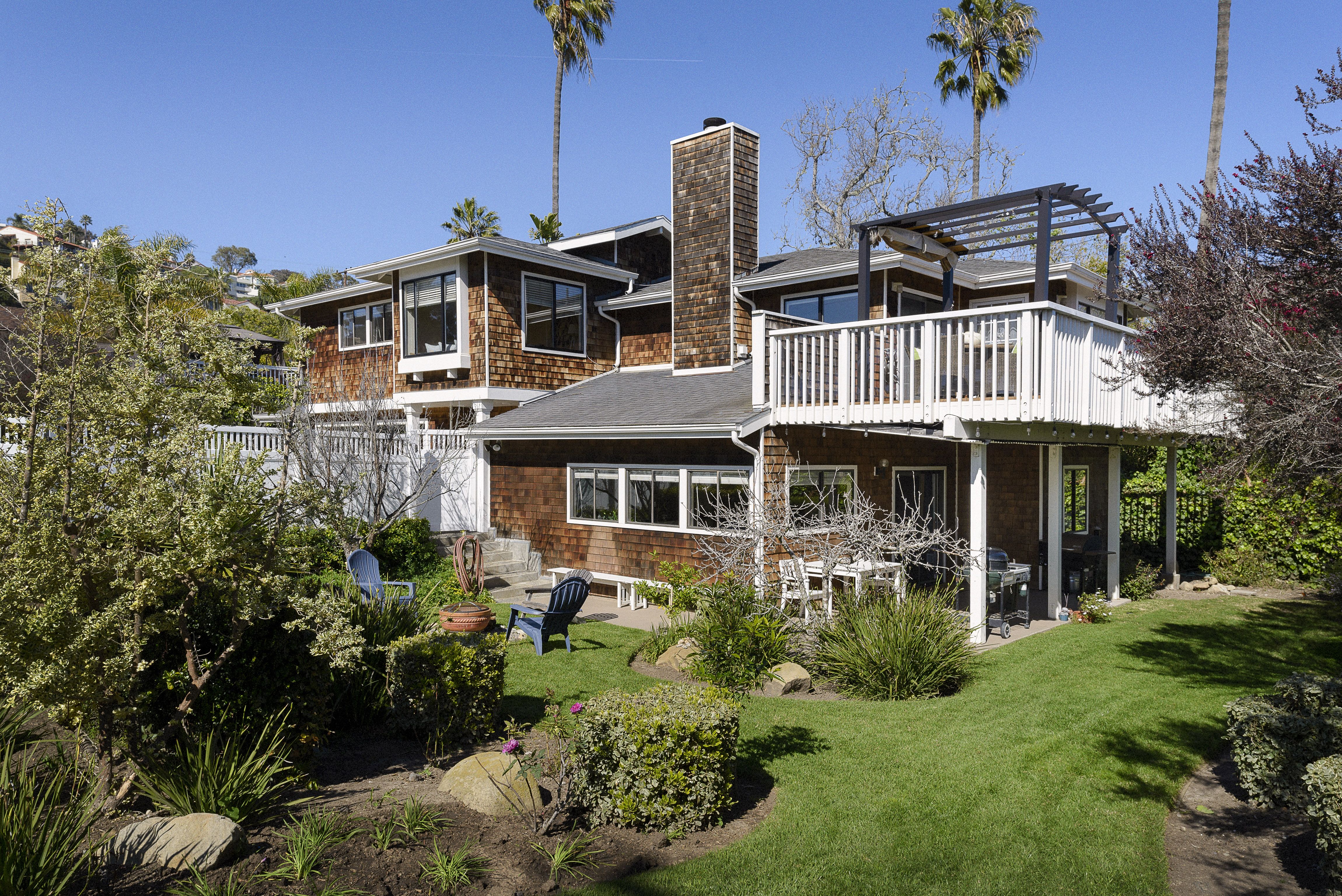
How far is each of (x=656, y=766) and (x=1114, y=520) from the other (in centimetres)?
1140

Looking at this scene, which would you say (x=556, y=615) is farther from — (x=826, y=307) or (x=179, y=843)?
(x=826, y=307)

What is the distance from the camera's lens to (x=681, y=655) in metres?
9.50

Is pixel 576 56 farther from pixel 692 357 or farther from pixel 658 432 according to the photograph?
pixel 658 432

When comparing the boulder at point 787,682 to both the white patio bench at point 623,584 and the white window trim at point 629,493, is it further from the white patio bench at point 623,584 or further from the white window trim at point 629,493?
the white patio bench at point 623,584

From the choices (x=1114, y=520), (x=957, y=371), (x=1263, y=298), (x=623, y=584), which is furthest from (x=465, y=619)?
(x=1114, y=520)

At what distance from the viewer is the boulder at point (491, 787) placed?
534cm

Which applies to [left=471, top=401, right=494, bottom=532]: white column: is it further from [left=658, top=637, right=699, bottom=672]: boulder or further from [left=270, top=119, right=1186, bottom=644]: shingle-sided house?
[left=658, top=637, right=699, bottom=672]: boulder

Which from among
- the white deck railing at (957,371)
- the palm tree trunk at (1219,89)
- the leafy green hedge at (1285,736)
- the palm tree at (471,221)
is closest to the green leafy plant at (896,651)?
the white deck railing at (957,371)

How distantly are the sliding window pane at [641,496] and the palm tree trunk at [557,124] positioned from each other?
77.7 feet

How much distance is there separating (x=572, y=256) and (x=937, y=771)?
1456cm

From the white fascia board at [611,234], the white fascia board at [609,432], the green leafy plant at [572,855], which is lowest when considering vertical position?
the green leafy plant at [572,855]

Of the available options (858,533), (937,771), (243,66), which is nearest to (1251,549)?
(858,533)

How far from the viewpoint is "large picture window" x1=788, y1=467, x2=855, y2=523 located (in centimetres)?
1244

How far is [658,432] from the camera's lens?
12.8 meters
